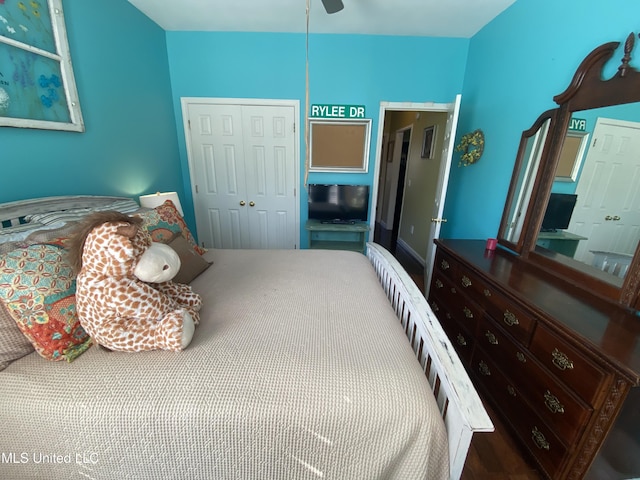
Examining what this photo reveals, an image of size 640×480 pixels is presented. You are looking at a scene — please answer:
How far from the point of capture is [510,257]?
1.66 m

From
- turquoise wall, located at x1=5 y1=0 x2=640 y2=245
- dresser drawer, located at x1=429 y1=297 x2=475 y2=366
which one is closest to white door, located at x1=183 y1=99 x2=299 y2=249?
turquoise wall, located at x1=5 y1=0 x2=640 y2=245

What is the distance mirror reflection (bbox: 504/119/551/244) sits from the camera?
1578 millimetres

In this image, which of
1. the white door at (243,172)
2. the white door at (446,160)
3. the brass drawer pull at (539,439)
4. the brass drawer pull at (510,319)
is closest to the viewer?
the brass drawer pull at (539,439)

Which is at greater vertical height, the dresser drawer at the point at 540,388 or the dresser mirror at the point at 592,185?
the dresser mirror at the point at 592,185

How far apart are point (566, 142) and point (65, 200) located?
2905 millimetres

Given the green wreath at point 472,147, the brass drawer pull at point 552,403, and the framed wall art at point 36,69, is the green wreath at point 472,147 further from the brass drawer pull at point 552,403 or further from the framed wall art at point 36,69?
the framed wall art at point 36,69

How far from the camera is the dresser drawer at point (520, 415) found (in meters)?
1.06

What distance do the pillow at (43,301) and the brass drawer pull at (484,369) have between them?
6.32ft

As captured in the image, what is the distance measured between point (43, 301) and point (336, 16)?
2776 mm

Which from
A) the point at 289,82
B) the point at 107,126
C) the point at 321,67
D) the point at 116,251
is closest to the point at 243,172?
the point at 289,82

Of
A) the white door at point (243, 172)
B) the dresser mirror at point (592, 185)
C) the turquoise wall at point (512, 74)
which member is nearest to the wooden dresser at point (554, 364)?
the dresser mirror at point (592, 185)

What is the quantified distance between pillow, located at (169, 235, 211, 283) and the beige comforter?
0.55 meters

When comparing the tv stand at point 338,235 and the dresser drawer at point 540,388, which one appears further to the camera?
the tv stand at point 338,235

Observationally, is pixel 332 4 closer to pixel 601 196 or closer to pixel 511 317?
A: pixel 601 196
